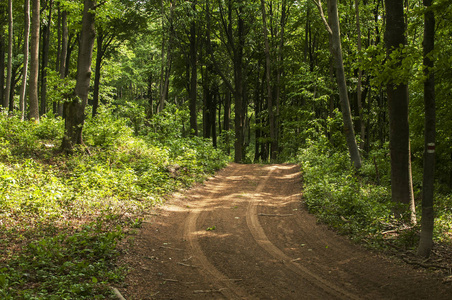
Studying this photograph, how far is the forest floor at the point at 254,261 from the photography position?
5469mm

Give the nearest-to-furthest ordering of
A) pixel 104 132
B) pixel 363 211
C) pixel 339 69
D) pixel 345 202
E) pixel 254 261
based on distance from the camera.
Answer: pixel 254 261, pixel 363 211, pixel 345 202, pixel 339 69, pixel 104 132

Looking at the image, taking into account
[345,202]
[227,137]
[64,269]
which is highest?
[227,137]

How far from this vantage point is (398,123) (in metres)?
8.26

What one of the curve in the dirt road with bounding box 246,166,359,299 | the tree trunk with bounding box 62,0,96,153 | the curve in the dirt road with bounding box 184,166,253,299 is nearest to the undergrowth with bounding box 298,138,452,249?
the curve in the dirt road with bounding box 246,166,359,299

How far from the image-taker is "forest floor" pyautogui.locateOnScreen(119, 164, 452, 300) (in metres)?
5.47

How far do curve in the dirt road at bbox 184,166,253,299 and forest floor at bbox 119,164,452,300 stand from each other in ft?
0.05

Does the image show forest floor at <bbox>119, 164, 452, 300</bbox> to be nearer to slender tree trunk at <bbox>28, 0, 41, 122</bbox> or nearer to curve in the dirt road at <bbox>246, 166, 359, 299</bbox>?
curve in the dirt road at <bbox>246, 166, 359, 299</bbox>

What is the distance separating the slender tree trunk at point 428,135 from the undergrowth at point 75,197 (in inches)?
230

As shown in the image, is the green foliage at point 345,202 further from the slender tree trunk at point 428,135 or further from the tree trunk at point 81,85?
the tree trunk at point 81,85

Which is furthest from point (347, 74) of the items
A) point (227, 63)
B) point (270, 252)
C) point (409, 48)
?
point (270, 252)

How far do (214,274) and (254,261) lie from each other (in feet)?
3.27

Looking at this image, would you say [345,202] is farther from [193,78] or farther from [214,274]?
[193,78]

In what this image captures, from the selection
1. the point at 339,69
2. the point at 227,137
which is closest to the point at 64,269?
the point at 339,69

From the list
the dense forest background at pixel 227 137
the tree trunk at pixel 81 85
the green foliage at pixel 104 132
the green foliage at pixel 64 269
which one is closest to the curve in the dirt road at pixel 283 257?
the dense forest background at pixel 227 137
